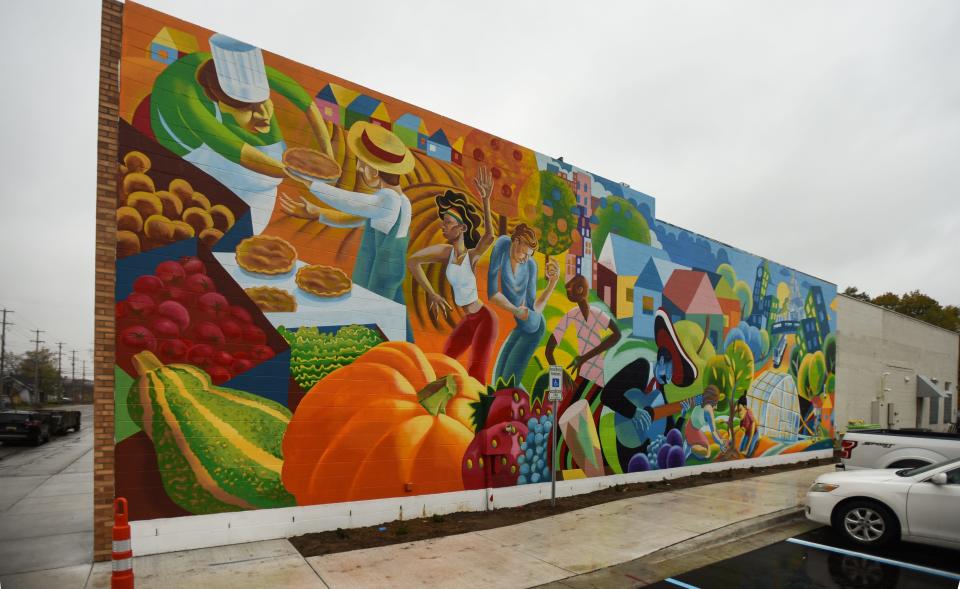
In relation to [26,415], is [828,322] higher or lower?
higher

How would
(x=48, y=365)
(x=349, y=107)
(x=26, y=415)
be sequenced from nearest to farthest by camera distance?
(x=349, y=107), (x=26, y=415), (x=48, y=365)

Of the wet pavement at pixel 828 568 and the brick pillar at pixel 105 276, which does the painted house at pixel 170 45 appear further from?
the wet pavement at pixel 828 568

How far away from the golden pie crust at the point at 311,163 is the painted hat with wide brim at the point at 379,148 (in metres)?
0.51

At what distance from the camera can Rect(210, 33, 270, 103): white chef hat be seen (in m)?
8.05

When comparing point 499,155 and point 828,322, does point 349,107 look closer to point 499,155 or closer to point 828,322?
point 499,155

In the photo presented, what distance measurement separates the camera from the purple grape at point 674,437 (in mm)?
14414

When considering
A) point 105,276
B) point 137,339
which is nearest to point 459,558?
point 137,339

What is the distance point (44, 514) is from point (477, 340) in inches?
300

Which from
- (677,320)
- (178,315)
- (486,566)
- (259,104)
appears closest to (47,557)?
(178,315)

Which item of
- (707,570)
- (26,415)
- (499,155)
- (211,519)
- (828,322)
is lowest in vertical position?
(26,415)

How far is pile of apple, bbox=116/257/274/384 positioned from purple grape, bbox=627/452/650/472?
874cm

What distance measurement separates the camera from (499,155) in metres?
11.3

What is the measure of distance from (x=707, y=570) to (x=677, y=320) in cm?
831

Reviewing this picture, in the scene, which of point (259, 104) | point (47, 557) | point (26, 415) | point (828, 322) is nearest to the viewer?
point (47, 557)
